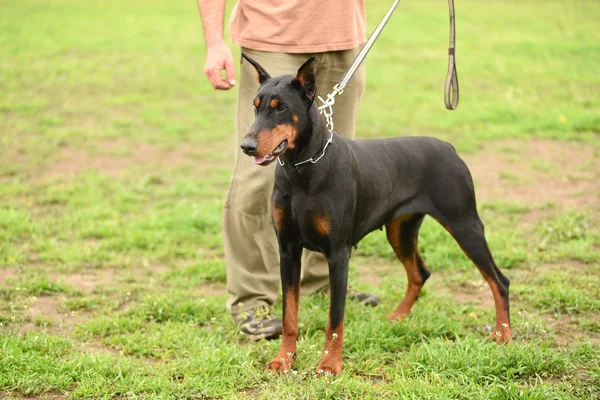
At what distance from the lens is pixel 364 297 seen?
479 cm

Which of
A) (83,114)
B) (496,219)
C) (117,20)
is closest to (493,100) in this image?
(496,219)

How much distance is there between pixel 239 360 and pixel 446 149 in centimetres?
167

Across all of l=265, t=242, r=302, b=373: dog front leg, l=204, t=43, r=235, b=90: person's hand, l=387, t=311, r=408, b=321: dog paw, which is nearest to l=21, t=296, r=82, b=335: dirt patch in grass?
l=265, t=242, r=302, b=373: dog front leg

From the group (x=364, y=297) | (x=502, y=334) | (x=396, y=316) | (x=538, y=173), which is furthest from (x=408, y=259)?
(x=538, y=173)

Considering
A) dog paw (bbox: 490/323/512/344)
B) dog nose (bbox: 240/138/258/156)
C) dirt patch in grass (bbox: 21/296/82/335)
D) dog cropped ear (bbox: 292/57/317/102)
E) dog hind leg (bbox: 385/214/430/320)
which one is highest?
dog cropped ear (bbox: 292/57/317/102)

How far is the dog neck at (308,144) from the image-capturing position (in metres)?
3.49

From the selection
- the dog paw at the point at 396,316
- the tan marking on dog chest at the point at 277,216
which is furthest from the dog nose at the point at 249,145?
the dog paw at the point at 396,316

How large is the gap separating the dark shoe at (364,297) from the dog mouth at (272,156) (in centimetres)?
171

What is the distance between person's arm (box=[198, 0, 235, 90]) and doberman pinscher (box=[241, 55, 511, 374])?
45 cm

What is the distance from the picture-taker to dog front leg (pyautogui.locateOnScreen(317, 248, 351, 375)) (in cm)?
366

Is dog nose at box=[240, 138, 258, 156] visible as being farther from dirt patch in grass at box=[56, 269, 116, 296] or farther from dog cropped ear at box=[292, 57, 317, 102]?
dirt patch in grass at box=[56, 269, 116, 296]

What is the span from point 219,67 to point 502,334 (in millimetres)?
2210

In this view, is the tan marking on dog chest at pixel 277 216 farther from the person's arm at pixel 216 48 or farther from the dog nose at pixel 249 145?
the person's arm at pixel 216 48

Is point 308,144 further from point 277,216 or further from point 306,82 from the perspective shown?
point 277,216
